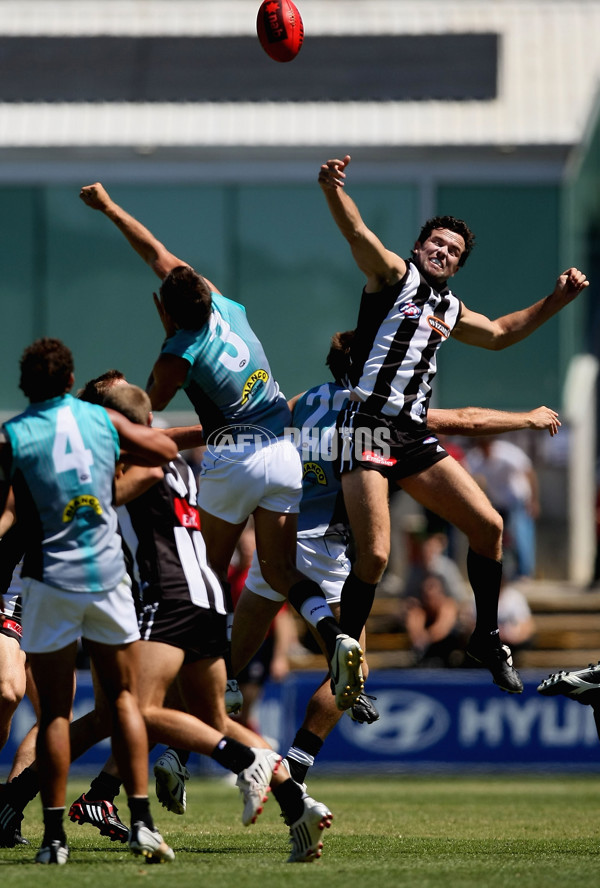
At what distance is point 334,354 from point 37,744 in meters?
3.25

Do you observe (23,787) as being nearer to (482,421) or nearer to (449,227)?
(482,421)

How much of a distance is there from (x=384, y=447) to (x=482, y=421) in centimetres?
74

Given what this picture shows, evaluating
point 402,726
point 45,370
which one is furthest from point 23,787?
point 402,726

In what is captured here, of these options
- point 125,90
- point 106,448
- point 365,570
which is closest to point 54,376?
point 106,448

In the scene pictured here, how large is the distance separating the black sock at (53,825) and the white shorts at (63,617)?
0.69 metres

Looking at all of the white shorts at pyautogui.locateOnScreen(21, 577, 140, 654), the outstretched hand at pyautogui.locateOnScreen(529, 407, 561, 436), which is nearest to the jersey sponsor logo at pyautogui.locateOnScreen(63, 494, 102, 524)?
the white shorts at pyautogui.locateOnScreen(21, 577, 140, 654)

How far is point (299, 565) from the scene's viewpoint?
812cm

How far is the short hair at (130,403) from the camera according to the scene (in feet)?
20.3

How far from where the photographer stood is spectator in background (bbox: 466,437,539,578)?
14633 mm

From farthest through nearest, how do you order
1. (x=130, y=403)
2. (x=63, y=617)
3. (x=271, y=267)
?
(x=271, y=267) → (x=130, y=403) → (x=63, y=617)

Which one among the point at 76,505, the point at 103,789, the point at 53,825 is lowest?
the point at 103,789

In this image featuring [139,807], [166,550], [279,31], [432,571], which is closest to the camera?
[139,807]

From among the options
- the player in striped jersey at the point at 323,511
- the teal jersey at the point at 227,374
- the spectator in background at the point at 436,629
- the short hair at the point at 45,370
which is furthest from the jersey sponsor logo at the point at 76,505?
the spectator in background at the point at 436,629

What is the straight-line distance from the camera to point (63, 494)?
18.8 ft
